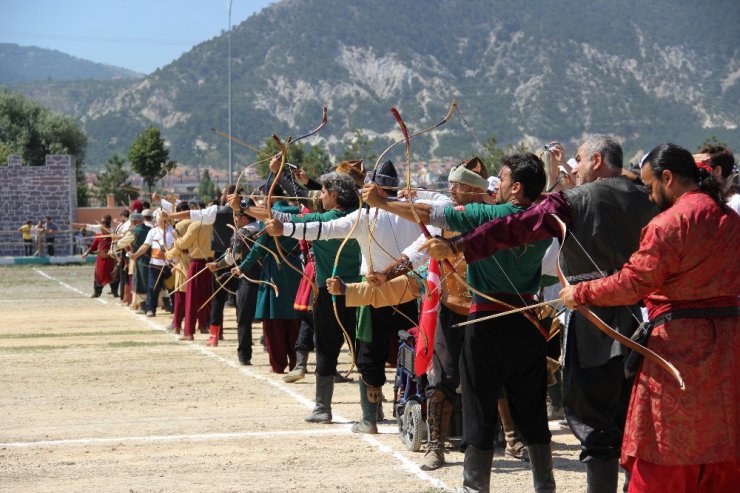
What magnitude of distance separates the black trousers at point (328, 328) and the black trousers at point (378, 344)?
633 millimetres

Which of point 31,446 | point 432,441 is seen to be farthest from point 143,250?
point 432,441

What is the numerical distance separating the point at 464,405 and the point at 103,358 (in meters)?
8.97

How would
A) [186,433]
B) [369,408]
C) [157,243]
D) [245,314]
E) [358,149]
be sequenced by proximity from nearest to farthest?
[369,408]
[186,433]
[245,314]
[157,243]
[358,149]

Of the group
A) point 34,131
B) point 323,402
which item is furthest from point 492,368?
point 34,131

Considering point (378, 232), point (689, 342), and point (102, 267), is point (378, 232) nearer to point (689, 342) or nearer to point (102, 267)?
point (689, 342)

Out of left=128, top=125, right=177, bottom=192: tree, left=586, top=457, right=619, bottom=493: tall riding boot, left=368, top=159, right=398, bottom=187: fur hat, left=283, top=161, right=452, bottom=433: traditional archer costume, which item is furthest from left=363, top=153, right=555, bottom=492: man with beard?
left=128, top=125, right=177, bottom=192: tree

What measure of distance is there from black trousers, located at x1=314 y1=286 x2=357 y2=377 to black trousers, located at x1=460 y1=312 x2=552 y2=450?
3.11 metres

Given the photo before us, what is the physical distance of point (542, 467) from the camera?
6.54 meters

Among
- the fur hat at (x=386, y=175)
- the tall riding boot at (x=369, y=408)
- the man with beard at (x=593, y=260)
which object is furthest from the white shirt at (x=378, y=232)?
the man with beard at (x=593, y=260)

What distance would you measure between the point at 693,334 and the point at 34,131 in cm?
9090

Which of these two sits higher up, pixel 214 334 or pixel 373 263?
pixel 373 263

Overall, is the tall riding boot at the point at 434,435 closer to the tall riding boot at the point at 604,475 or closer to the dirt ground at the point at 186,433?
the dirt ground at the point at 186,433

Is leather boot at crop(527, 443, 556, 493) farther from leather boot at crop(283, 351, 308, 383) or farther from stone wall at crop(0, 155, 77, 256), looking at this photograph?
stone wall at crop(0, 155, 77, 256)

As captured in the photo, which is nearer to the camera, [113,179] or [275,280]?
[275,280]
